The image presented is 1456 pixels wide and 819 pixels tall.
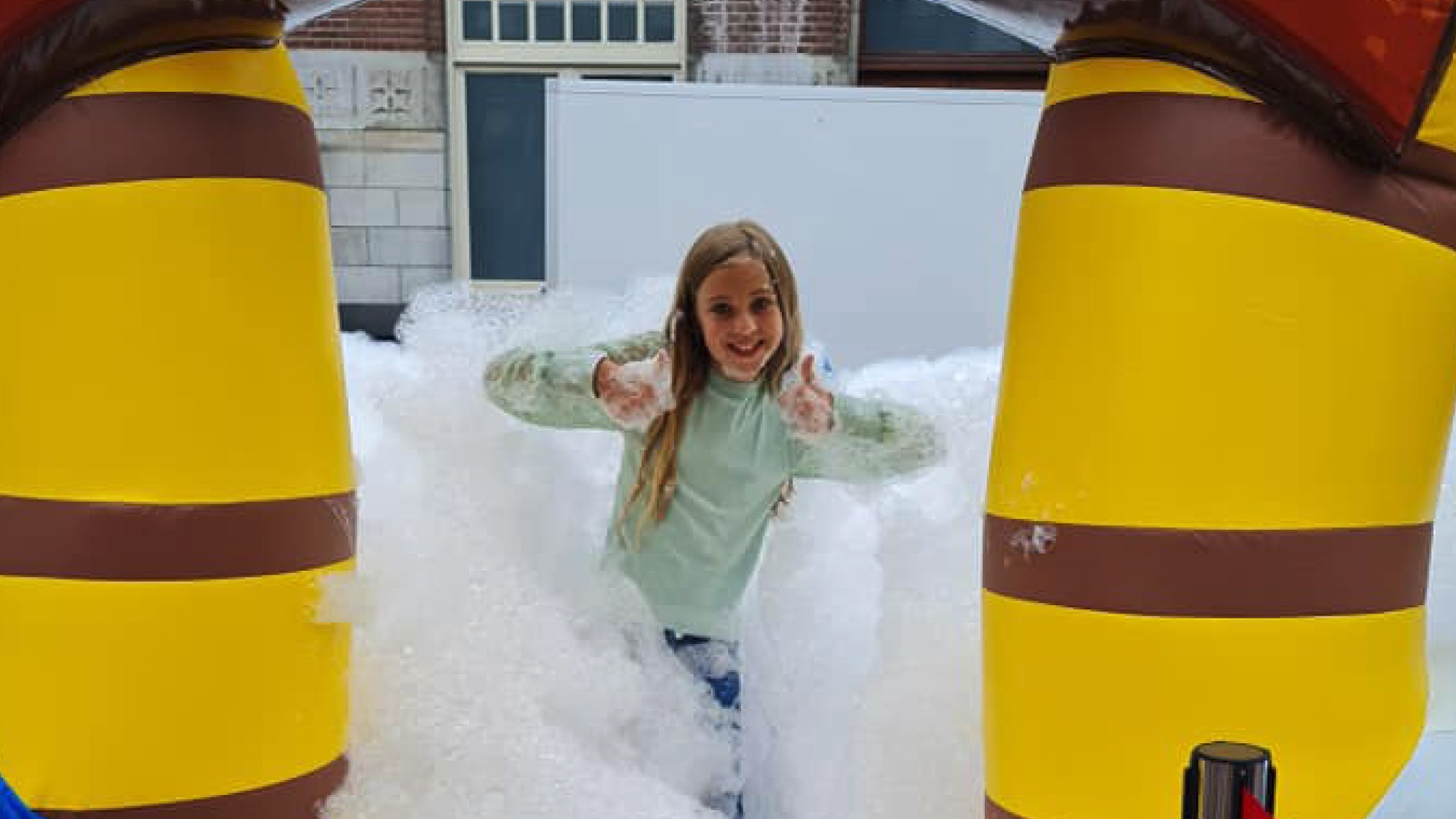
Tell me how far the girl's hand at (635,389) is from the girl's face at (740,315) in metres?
0.07

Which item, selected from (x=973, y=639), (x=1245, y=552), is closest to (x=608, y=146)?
(x=973, y=639)

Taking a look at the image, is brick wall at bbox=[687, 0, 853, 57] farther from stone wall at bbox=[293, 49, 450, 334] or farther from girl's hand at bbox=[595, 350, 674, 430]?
girl's hand at bbox=[595, 350, 674, 430]

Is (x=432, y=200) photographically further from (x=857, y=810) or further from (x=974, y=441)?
(x=857, y=810)

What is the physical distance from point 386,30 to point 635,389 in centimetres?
414

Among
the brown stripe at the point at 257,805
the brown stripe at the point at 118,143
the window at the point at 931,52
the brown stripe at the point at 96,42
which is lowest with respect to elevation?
the brown stripe at the point at 257,805

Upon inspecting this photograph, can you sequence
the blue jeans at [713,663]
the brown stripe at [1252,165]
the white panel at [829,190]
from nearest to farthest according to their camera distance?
the brown stripe at [1252,165], the blue jeans at [713,663], the white panel at [829,190]

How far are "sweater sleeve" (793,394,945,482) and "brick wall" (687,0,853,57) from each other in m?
3.71

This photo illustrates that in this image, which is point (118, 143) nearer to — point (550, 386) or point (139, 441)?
point (139, 441)

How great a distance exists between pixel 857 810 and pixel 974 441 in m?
0.79

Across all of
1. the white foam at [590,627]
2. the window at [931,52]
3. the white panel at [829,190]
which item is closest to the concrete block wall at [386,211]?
the window at [931,52]

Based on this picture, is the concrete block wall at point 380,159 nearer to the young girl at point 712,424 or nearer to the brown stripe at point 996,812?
the young girl at point 712,424

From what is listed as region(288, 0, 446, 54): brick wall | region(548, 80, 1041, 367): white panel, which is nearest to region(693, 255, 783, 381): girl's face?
region(548, 80, 1041, 367): white panel

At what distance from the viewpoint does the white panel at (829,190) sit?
3178mm

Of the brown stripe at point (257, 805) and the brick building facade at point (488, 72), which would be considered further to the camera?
the brick building facade at point (488, 72)
